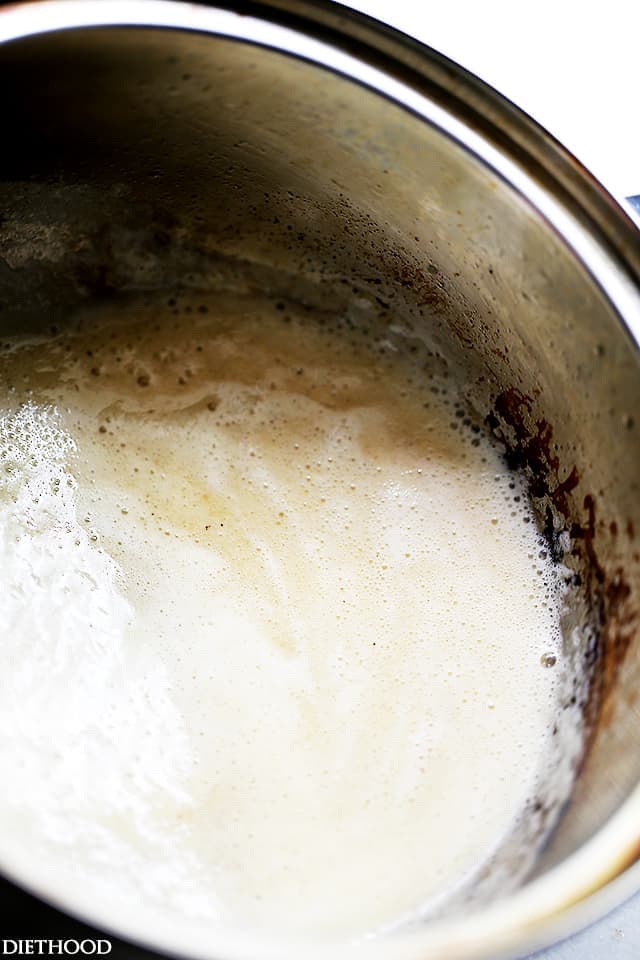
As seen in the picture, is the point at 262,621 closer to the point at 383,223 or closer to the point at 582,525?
the point at 582,525

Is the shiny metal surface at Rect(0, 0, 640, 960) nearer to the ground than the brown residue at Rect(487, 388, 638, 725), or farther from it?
farther from it

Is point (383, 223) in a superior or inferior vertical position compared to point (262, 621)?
superior

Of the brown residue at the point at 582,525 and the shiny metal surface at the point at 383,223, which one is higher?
the shiny metal surface at the point at 383,223

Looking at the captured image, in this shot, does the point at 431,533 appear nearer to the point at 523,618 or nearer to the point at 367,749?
the point at 523,618

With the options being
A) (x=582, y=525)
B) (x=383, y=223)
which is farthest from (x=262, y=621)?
(x=383, y=223)

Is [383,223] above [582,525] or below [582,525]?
above
